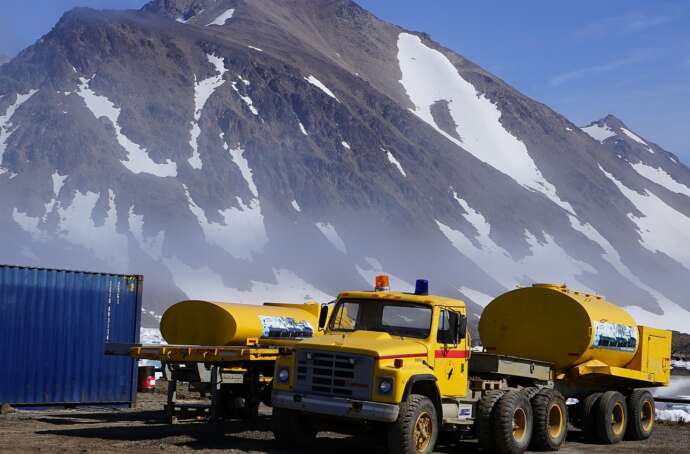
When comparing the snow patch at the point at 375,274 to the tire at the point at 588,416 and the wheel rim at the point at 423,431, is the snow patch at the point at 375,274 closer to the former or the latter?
the tire at the point at 588,416

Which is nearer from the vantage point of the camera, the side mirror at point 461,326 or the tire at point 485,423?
the side mirror at point 461,326

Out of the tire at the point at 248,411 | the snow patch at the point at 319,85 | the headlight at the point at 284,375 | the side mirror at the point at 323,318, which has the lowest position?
the tire at the point at 248,411

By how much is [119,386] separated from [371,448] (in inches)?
336

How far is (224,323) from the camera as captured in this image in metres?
19.0

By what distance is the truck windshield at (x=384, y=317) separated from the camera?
1462 cm

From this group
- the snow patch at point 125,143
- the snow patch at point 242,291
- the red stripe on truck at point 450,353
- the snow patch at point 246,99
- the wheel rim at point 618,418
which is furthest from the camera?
the snow patch at point 246,99

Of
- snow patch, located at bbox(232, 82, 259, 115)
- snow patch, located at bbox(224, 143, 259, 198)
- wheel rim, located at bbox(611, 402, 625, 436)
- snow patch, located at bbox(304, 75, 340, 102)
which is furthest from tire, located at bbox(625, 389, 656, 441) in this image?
snow patch, located at bbox(304, 75, 340, 102)

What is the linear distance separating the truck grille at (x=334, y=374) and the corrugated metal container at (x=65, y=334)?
8876 millimetres

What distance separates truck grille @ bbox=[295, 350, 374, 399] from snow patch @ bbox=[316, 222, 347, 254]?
119182 millimetres

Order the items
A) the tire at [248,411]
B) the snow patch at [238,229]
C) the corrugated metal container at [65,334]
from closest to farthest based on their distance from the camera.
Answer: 1. the tire at [248,411]
2. the corrugated metal container at [65,334]
3. the snow patch at [238,229]

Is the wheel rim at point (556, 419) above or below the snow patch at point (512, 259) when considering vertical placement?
below

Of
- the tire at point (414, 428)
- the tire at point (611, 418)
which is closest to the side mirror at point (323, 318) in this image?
the tire at point (414, 428)

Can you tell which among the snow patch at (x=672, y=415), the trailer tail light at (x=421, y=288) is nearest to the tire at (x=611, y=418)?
the trailer tail light at (x=421, y=288)

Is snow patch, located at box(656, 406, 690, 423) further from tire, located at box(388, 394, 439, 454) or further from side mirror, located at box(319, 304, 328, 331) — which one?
side mirror, located at box(319, 304, 328, 331)
